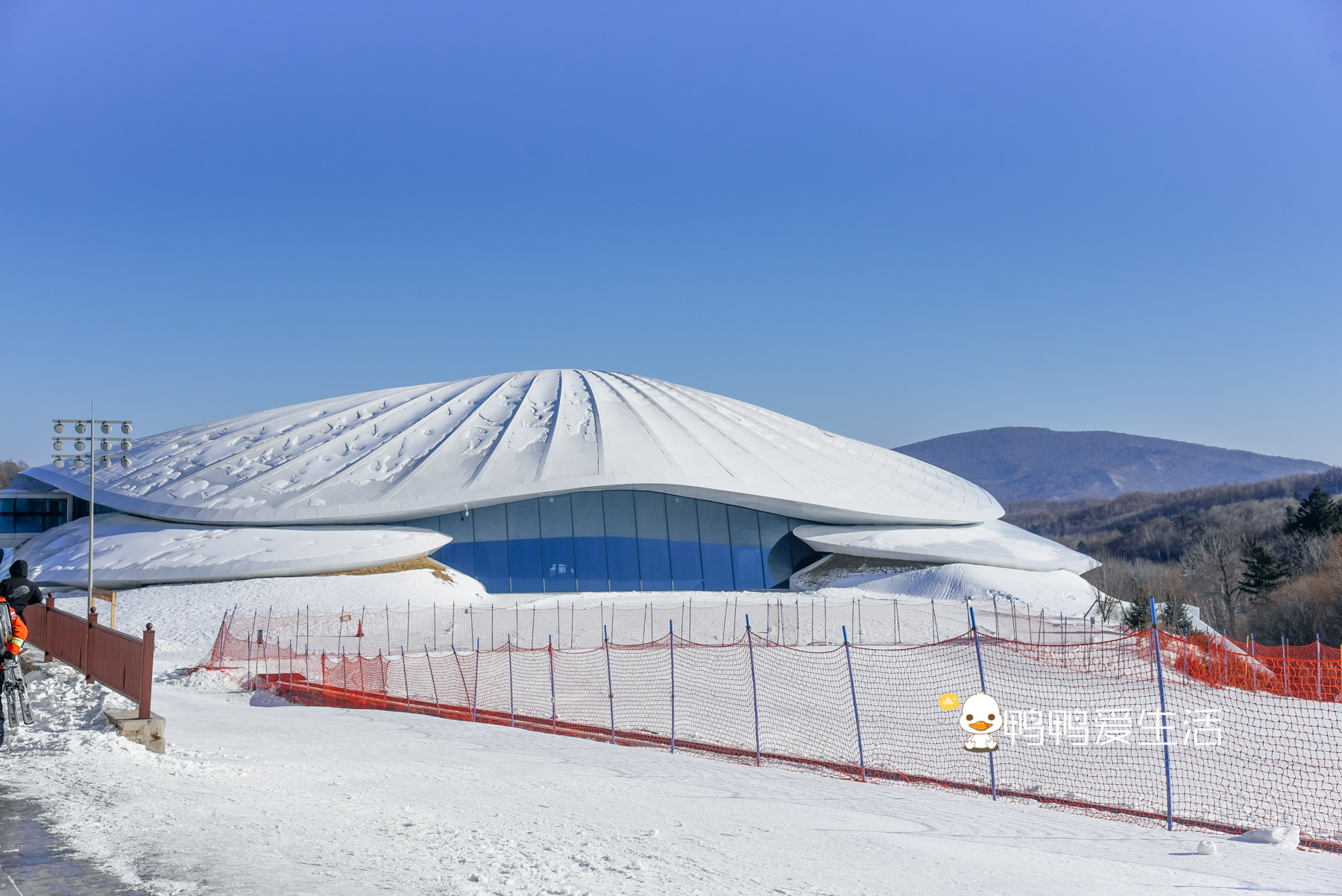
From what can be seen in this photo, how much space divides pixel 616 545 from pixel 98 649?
20.5 meters

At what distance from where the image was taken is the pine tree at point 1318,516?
53500 millimetres

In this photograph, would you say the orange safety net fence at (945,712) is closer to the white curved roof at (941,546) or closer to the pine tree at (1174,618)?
the white curved roof at (941,546)

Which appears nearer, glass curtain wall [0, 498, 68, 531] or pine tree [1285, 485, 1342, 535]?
glass curtain wall [0, 498, 68, 531]

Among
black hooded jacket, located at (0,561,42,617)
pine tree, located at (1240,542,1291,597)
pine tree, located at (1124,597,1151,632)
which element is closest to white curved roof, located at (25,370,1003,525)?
pine tree, located at (1124,597,1151,632)

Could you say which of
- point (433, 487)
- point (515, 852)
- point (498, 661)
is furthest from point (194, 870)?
point (433, 487)

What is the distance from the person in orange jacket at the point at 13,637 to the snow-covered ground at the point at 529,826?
785 millimetres

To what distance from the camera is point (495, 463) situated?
100 feet

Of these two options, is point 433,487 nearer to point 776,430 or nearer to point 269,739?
point 776,430

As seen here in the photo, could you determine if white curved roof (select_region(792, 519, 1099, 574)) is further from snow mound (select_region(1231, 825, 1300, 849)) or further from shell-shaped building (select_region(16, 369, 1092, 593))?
snow mound (select_region(1231, 825, 1300, 849))

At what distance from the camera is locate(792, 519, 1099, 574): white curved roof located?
1182 inches

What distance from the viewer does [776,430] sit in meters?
37.3

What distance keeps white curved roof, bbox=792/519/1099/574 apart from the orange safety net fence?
28.9ft

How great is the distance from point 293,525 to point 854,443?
22.6 metres

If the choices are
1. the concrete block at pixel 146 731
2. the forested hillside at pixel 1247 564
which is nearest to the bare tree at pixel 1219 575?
the forested hillside at pixel 1247 564
